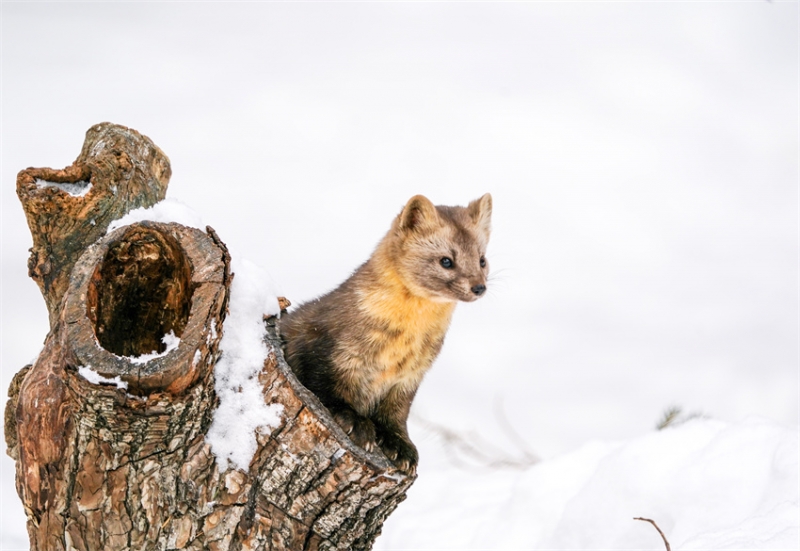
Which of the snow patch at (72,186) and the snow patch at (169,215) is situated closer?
the snow patch at (169,215)

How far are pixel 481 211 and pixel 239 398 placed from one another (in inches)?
81.7

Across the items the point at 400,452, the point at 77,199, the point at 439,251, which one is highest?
the point at 77,199

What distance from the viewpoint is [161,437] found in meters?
2.82

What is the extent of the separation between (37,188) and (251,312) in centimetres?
122

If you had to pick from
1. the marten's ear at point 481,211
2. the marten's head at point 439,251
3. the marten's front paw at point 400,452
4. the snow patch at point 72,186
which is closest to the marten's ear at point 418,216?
the marten's head at point 439,251

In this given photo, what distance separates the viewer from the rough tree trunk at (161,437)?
8.86 feet

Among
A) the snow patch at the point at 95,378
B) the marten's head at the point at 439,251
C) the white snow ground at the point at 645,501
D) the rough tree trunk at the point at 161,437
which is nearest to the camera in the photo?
the snow patch at the point at 95,378

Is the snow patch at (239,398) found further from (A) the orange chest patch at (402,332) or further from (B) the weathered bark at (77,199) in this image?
(B) the weathered bark at (77,199)

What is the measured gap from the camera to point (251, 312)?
128 inches

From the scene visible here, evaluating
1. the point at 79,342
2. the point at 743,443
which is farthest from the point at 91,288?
the point at 743,443

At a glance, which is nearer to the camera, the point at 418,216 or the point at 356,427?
the point at 356,427

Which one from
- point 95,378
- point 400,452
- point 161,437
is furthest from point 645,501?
point 95,378

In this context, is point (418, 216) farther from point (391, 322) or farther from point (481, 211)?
point (391, 322)

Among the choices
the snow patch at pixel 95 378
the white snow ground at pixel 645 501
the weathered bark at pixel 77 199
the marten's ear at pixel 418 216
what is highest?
the weathered bark at pixel 77 199
